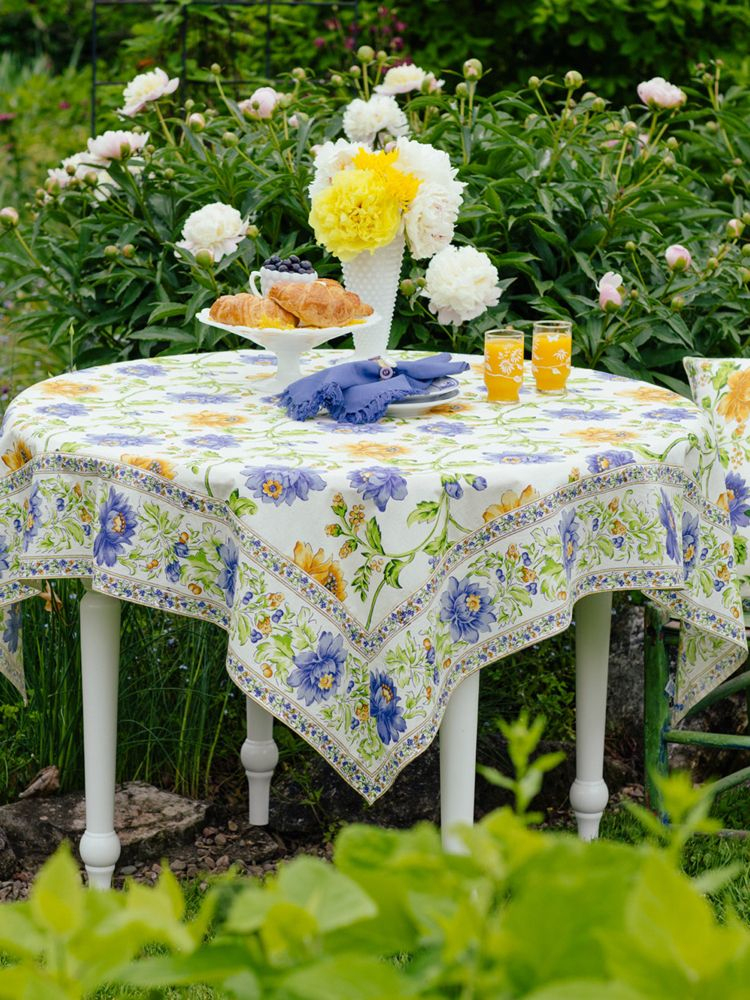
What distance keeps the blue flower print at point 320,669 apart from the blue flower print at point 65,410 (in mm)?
748

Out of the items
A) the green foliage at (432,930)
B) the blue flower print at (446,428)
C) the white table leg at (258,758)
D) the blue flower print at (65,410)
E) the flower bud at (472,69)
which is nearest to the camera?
the green foliage at (432,930)

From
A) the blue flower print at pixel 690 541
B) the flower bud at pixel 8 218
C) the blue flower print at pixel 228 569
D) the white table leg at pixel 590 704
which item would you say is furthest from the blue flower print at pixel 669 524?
the flower bud at pixel 8 218

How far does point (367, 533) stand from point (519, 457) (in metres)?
0.31

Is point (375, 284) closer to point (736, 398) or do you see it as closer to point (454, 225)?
point (454, 225)

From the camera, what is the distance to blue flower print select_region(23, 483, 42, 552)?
7.68 ft

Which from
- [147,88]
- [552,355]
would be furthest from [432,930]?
[147,88]

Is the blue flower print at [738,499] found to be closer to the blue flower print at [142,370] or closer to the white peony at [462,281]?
the white peony at [462,281]

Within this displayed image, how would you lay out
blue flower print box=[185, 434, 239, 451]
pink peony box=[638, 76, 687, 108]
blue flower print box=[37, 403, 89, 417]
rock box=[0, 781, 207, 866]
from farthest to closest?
pink peony box=[638, 76, 687, 108]
rock box=[0, 781, 207, 866]
blue flower print box=[37, 403, 89, 417]
blue flower print box=[185, 434, 239, 451]

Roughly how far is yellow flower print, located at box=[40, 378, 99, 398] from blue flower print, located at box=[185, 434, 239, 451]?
1.53 feet

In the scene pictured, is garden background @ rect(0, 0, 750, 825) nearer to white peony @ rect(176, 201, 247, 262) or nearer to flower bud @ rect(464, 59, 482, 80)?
flower bud @ rect(464, 59, 482, 80)

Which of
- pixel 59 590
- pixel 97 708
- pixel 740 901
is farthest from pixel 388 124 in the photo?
pixel 740 901

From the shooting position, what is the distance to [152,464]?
7.26 ft

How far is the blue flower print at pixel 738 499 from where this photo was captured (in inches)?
113

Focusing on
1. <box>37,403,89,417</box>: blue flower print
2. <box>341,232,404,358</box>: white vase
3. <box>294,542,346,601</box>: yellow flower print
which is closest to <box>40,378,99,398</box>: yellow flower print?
<box>37,403,89,417</box>: blue flower print
